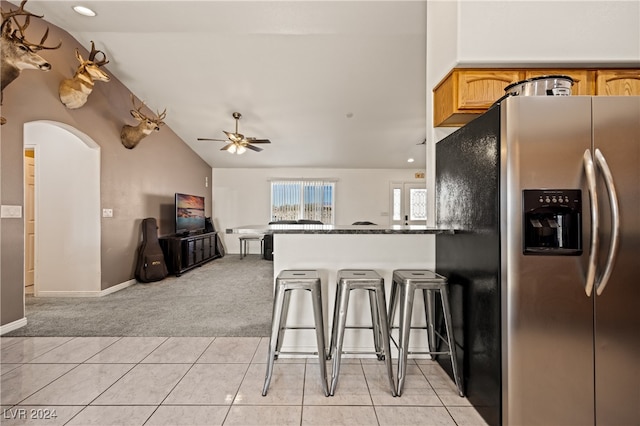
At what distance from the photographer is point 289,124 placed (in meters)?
5.83

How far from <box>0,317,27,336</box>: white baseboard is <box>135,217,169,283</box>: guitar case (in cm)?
182

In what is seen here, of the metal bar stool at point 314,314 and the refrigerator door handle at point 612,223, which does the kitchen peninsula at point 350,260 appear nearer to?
the metal bar stool at point 314,314

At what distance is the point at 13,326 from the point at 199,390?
2285 millimetres

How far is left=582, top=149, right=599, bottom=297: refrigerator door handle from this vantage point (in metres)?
1.38

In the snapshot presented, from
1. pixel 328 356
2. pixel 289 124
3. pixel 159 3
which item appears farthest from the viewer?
pixel 289 124

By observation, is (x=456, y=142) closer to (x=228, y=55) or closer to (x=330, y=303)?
(x=330, y=303)

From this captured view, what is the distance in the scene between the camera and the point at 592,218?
4.56 feet

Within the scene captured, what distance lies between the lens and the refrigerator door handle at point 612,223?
137cm

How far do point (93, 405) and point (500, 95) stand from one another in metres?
3.18

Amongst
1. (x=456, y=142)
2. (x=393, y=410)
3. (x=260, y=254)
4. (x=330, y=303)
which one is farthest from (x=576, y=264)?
(x=260, y=254)

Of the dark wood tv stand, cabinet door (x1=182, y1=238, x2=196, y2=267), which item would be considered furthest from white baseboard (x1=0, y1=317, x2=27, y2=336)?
cabinet door (x1=182, y1=238, x2=196, y2=267)

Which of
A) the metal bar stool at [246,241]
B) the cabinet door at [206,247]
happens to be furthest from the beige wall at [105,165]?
the metal bar stool at [246,241]

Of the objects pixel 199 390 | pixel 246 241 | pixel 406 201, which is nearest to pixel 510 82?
pixel 199 390

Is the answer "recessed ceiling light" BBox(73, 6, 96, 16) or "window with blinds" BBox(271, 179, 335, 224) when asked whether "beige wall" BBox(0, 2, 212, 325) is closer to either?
"recessed ceiling light" BBox(73, 6, 96, 16)
